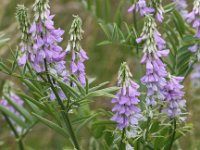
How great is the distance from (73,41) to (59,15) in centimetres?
390

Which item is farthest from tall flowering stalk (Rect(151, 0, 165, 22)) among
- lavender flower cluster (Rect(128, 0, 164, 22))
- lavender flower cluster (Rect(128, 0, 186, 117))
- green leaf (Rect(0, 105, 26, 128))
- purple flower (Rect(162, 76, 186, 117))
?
green leaf (Rect(0, 105, 26, 128))

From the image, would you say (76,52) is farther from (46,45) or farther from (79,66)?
(46,45)

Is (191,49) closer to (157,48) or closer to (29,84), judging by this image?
(157,48)

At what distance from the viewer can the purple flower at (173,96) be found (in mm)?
2266

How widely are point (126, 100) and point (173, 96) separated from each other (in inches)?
11.3

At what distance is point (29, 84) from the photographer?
223 cm

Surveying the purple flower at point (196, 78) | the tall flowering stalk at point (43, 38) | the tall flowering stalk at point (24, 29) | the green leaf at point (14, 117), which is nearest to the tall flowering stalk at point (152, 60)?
the tall flowering stalk at point (43, 38)

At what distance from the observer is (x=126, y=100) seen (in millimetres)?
2117

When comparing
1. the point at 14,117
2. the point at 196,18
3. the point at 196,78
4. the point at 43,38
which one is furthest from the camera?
the point at 196,78

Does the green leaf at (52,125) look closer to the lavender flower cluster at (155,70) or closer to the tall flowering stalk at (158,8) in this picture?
the lavender flower cluster at (155,70)

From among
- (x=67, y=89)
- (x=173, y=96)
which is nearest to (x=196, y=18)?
(x=173, y=96)

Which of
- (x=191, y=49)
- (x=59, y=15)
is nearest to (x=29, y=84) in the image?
(x=191, y=49)

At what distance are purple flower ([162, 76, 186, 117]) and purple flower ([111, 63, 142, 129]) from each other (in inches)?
7.4

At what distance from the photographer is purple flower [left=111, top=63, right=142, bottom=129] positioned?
212 cm
